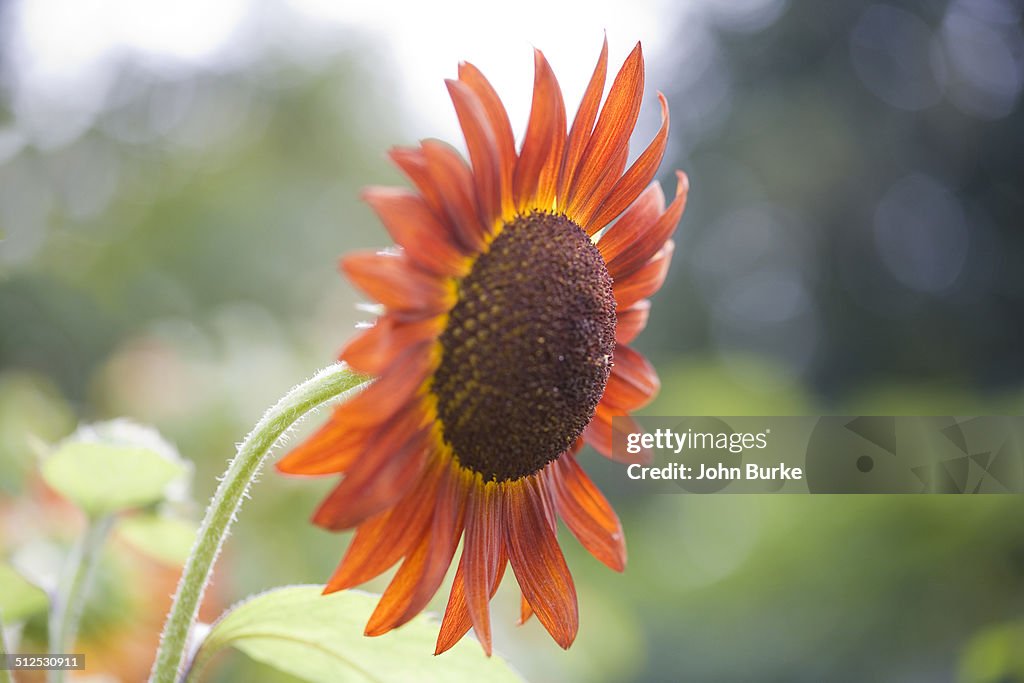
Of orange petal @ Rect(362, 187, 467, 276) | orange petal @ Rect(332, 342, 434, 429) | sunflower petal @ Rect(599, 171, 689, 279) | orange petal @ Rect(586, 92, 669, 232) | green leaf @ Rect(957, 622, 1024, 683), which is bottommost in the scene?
green leaf @ Rect(957, 622, 1024, 683)

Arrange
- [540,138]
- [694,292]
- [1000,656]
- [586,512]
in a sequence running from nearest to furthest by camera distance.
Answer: [540,138] → [586,512] → [1000,656] → [694,292]

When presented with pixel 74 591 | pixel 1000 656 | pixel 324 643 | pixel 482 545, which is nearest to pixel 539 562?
pixel 482 545

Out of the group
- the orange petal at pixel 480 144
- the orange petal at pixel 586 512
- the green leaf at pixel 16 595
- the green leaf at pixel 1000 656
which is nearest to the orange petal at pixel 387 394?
the orange petal at pixel 480 144

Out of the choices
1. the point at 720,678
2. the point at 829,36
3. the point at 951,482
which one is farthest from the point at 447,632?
the point at 829,36

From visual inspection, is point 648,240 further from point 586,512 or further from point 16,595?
point 16,595

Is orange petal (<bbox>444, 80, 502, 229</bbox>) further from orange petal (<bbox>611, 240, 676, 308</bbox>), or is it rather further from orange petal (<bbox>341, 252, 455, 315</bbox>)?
orange petal (<bbox>611, 240, 676, 308</bbox>)

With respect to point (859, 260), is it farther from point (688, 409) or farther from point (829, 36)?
point (688, 409)

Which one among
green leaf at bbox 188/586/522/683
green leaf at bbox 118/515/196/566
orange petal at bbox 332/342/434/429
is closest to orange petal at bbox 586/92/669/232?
orange petal at bbox 332/342/434/429
